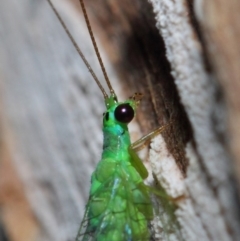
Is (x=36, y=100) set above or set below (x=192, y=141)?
above

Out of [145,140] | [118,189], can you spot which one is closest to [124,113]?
[145,140]

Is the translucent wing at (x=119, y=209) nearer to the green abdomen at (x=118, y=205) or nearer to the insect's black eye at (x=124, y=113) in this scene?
the green abdomen at (x=118, y=205)

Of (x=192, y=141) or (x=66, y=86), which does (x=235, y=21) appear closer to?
(x=192, y=141)

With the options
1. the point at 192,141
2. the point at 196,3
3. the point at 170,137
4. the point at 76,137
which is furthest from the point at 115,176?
the point at 196,3

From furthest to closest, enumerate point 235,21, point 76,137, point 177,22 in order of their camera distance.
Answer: point 76,137 → point 177,22 → point 235,21

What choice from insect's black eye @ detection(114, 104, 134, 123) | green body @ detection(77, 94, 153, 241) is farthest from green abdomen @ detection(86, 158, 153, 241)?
insect's black eye @ detection(114, 104, 134, 123)

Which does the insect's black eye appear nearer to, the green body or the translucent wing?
the green body
